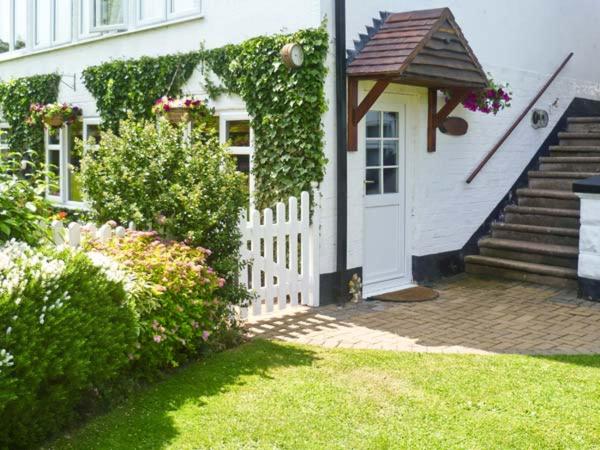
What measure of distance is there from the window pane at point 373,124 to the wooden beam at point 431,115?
0.78 meters

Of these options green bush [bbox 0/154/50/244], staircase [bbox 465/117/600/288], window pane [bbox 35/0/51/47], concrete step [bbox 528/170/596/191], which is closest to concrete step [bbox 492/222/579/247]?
staircase [bbox 465/117/600/288]

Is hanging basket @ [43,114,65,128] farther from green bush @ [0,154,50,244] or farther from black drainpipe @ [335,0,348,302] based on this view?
green bush @ [0,154,50,244]

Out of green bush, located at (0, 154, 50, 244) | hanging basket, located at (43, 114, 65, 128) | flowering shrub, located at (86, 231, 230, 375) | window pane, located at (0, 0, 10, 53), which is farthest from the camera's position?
window pane, located at (0, 0, 10, 53)

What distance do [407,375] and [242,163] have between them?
4100 mm

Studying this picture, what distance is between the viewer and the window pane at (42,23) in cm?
1258

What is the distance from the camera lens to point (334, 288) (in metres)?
7.91

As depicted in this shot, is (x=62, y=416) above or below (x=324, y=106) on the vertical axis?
below

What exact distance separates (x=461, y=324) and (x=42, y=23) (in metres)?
9.51

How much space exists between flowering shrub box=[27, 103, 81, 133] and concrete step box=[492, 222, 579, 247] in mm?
6609

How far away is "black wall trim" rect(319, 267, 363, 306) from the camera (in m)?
7.82

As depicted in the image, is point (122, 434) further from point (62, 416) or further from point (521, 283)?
point (521, 283)

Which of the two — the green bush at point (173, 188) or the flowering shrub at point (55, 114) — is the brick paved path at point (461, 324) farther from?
the flowering shrub at point (55, 114)

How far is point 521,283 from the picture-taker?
9.02 metres

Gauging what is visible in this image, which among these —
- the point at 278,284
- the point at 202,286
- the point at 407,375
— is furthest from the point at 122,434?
the point at 278,284
